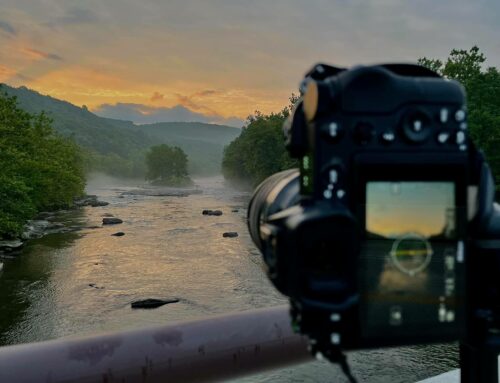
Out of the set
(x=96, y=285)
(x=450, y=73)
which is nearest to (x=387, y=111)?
(x=96, y=285)

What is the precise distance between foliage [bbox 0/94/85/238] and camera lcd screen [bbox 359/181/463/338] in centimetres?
1838

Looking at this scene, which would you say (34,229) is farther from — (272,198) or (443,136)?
(443,136)

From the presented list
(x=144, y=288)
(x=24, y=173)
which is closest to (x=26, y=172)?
(x=24, y=173)

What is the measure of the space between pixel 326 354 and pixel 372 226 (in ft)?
1.15

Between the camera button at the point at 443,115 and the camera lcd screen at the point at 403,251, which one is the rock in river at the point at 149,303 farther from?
the camera button at the point at 443,115

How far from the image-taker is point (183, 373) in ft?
6.49

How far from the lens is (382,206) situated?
4.21ft

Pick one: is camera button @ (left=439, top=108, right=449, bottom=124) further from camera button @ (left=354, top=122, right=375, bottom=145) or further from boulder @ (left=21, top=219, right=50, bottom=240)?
boulder @ (left=21, top=219, right=50, bottom=240)

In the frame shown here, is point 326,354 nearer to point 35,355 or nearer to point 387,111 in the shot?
point 387,111

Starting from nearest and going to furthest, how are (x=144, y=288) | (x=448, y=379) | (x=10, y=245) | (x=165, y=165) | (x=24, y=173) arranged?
(x=448, y=379)
(x=144, y=288)
(x=10, y=245)
(x=24, y=173)
(x=165, y=165)

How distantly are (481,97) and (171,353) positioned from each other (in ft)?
107

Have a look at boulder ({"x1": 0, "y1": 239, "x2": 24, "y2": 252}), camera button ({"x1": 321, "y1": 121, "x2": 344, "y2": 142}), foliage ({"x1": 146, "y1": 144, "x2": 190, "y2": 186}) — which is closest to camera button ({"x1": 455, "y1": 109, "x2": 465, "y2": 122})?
camera button ({"x1": 321, "y1": 121, "x2": 344, "y2": 142})

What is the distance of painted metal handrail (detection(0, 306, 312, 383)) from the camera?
177 cm

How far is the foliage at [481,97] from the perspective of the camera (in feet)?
89.4
